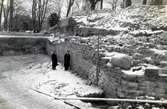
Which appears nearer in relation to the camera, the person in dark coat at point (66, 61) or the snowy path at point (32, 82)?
the snowy path at point (32, 82)

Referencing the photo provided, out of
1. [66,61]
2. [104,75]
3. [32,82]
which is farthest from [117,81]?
[66,61]

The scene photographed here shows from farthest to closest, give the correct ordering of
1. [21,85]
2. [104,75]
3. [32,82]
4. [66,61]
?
[66,61], [32,82], [21,85], [104,75]

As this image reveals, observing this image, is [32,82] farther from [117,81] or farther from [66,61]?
[117,81]

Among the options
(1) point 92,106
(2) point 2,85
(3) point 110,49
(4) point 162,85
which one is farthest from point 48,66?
(4) point 162,85

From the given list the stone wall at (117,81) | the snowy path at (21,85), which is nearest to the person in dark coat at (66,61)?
the stone wall at (117,81)

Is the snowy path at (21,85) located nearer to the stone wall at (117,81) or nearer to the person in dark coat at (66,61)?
the person in dark coat at (66,61)

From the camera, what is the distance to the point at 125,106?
37.9 feet

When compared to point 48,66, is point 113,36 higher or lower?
higher

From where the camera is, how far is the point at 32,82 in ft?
51.4

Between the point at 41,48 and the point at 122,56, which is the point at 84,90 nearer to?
the point at 122,56

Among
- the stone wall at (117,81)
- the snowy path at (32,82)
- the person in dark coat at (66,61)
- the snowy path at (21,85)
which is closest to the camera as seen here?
the stone wall at (117,81)

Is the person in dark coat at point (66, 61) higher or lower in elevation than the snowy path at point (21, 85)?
higher

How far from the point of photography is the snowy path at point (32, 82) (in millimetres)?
12242

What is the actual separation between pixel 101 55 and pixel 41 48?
37.4ft
